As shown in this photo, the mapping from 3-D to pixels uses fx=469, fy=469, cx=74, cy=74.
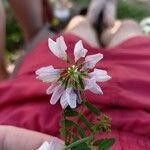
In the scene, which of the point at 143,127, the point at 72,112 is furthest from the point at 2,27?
the point at 72,112

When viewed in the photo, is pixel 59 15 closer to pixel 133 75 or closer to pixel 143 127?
pixel 133 75

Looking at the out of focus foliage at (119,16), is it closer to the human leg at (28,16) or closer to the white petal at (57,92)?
the human leg at (28,16)

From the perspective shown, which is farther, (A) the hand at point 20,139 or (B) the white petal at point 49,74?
(A) the hand at point 20,139

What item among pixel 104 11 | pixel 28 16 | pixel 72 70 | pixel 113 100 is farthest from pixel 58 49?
pixel 28 16

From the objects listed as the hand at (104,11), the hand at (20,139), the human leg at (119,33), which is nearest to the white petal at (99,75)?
the hand at (20,139)

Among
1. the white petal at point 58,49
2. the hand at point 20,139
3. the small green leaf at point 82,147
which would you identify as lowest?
the hand at point 20,139

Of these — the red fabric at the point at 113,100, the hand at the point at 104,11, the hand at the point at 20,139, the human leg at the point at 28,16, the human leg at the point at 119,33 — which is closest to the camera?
the hand at the point at 20,139

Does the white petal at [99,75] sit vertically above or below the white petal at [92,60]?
below
